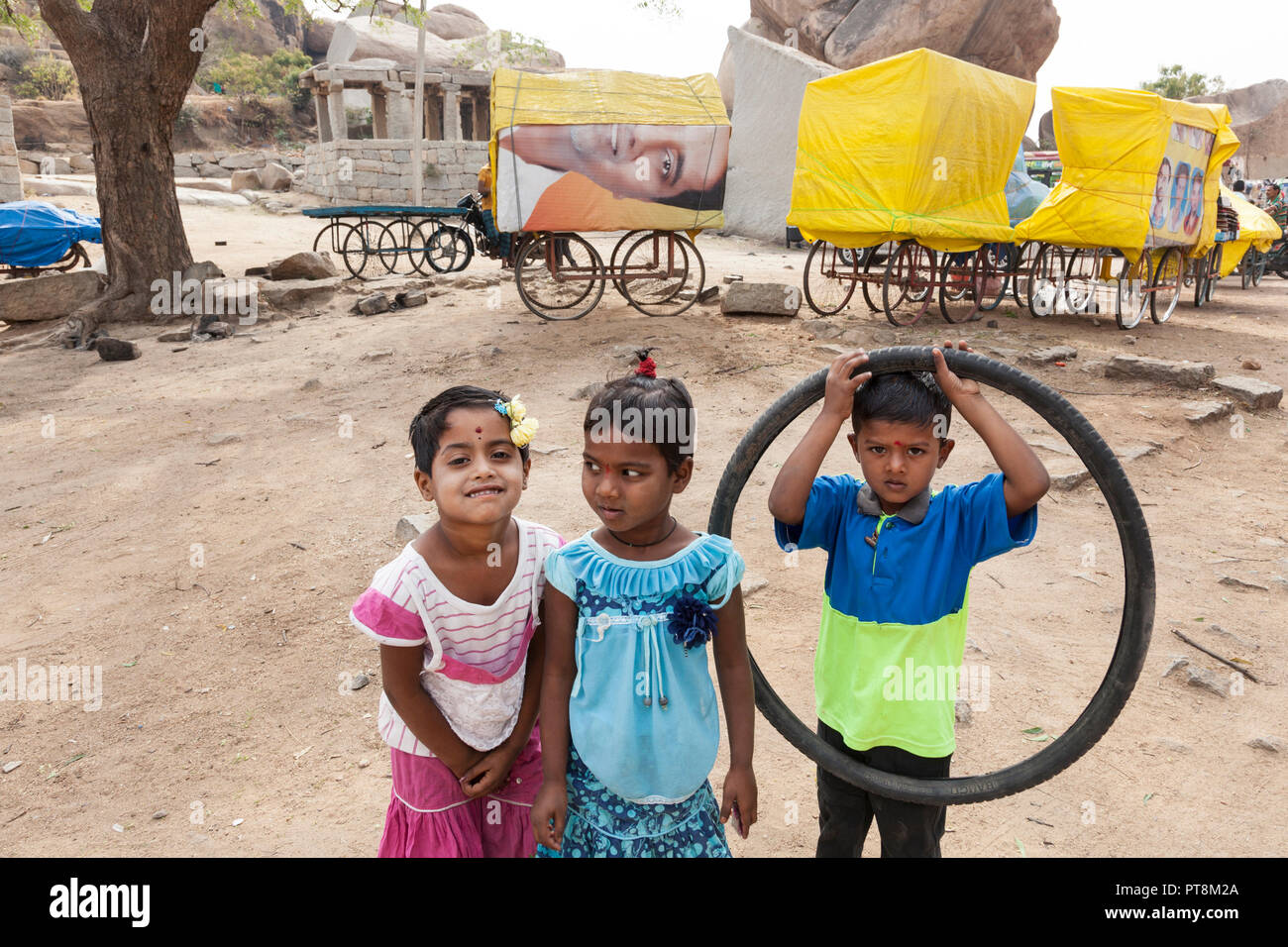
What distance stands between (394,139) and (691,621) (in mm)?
22596

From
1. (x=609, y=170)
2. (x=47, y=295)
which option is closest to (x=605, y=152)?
(x=609, y=170)

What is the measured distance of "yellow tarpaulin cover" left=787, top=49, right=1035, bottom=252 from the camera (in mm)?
8000

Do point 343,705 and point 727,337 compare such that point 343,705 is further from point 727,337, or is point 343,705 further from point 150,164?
point 150,164

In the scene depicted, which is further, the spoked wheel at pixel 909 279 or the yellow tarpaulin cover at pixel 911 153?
the spoked wheel at pixel 909 279

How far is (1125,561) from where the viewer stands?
168cm

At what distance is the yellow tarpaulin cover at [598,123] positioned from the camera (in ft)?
26.2

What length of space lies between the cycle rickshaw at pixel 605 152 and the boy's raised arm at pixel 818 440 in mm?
6731

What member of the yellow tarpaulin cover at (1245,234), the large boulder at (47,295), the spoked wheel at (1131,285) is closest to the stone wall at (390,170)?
the large boulder at (47,295)

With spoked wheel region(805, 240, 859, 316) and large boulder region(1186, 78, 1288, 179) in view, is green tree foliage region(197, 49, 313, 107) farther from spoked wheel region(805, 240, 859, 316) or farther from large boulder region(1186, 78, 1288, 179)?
large boulder region(1186, 78, 1288, 179)

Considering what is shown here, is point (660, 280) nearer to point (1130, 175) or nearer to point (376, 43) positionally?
point (1130, 175)

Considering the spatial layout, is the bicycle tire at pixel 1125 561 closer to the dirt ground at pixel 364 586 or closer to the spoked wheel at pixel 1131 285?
the dirt ground at pixel 364 586

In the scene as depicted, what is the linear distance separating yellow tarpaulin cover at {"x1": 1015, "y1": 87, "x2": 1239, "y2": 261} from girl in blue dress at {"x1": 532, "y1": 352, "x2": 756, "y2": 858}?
8493 millimetres

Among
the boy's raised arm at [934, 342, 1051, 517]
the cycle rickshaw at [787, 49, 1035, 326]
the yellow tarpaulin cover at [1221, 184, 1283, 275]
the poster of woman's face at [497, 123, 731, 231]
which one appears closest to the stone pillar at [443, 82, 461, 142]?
the poster of woman's face at [497, 123, 731, 231]

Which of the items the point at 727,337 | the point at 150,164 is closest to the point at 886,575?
the point at 727,337
